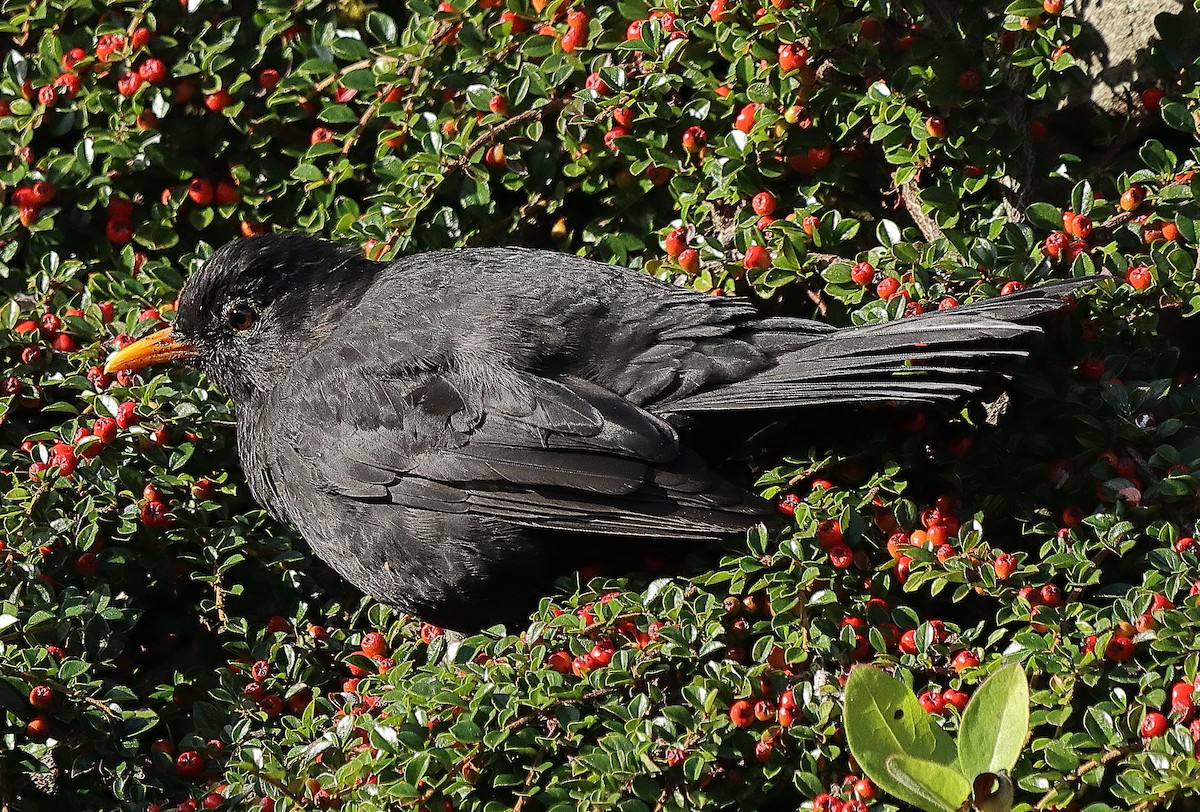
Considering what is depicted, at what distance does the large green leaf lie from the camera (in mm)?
2393

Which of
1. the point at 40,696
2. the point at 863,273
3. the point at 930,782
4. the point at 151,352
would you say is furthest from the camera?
the point at 151,352

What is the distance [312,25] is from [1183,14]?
298cm

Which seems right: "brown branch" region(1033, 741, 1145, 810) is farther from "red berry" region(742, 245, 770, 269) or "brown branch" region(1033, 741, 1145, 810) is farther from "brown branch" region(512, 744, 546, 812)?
"red berry" region(742, 245, 770, 269)

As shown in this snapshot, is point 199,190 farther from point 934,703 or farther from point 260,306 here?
point 934,703

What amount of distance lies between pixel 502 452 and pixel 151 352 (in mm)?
1313

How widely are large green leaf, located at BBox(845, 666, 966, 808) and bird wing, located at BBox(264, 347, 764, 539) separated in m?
0.91

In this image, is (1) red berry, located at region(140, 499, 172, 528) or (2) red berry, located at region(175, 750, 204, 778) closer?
(2) red berry, located at region(175, 750, 204, 778)

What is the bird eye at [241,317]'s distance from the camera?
4.28 metres

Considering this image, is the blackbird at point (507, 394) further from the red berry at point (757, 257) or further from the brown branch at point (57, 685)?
the brown branch at point (57, 685)

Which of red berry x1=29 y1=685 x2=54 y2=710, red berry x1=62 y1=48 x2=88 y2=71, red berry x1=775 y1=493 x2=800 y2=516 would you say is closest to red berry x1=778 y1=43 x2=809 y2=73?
red berry x1=775 y1=493 x2=800 y2=516

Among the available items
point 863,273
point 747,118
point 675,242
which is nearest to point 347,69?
Result: point 675,242

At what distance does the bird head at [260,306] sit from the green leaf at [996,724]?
8.35 ft

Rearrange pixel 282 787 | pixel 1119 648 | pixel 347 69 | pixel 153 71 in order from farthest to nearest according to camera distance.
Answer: pixel 347 69
pixel 153 71
pixel 282 787
pixel 1119 648

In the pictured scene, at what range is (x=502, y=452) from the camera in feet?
12.1
